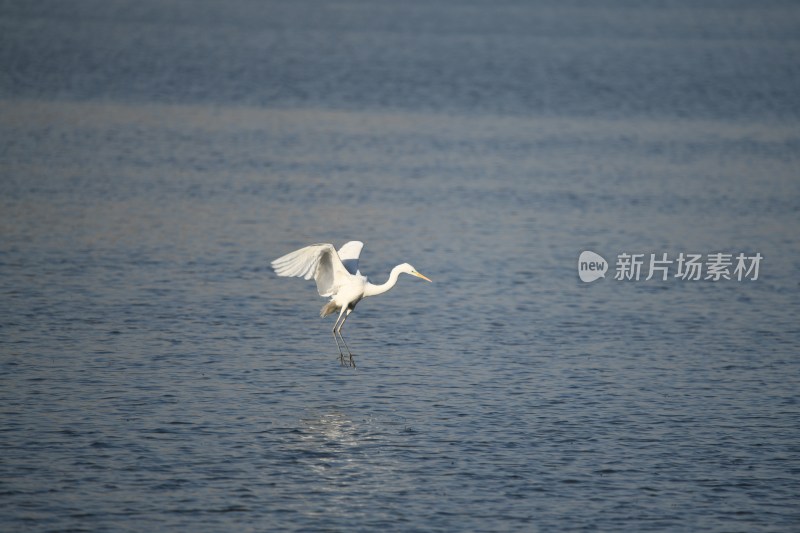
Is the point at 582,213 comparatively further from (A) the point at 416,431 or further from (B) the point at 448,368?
(A) the point at 416,431

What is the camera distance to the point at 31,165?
35.3m

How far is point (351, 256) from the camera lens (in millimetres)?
20297

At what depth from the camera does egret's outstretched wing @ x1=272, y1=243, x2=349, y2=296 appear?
18656 millimetres

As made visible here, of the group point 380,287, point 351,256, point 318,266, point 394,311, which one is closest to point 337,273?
point 318,266

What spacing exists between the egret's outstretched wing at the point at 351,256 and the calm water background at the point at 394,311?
1480 millimetres

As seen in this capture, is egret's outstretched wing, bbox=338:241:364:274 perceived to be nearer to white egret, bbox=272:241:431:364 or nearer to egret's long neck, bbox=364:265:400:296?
white egret, bbox=272:241:431:364

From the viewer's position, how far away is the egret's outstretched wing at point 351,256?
20.2 meters

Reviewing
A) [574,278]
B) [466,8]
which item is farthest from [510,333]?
[466,8]

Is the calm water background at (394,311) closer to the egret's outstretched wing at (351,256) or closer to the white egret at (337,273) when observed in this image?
the white egret at (337,273)

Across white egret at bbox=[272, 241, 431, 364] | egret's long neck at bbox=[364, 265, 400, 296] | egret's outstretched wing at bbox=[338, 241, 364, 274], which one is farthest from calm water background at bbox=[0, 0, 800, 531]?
egret's outstretched wing at bbox=[338, 241, 364, 274]

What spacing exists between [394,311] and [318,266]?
4.65 metres

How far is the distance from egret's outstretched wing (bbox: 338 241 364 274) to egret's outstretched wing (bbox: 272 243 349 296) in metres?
0.53

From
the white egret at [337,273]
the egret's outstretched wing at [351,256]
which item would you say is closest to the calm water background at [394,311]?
the white egret at [337,273]

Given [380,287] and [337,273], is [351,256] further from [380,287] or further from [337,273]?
[380,287]
